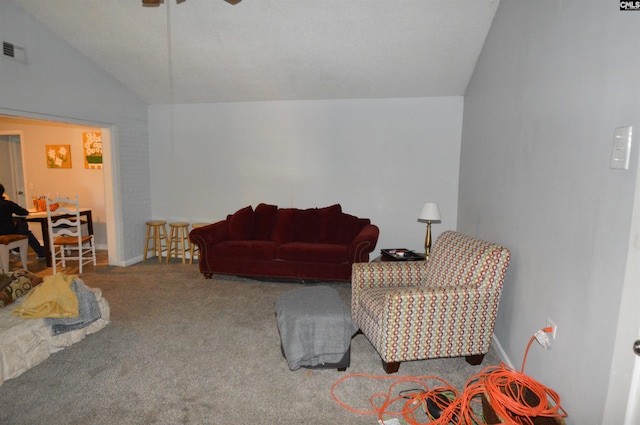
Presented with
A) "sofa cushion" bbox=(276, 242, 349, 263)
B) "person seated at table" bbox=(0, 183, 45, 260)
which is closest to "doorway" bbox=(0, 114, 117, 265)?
"person seated at table" bbox=(0, 183, 45, 260)

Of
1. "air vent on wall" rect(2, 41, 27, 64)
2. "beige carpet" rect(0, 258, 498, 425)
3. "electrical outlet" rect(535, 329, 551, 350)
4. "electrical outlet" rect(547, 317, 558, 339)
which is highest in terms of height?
"air vent on wall" rect(2, 41, 27, 64)

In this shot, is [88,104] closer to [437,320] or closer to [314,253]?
[314,253]

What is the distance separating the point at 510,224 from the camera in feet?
8.96

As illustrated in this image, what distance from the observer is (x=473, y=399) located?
2309mm

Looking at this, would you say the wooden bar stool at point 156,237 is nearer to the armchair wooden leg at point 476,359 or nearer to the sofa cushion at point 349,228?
the sofa cushion at point 349,228

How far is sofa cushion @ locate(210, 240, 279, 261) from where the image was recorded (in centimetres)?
454

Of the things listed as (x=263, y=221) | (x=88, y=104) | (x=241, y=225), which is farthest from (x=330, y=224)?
(x=88, y=104)

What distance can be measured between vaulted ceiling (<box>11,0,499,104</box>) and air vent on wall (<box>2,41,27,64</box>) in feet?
1.40

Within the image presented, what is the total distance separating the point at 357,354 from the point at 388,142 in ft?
9.85

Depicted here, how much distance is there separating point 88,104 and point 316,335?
13.2 ft

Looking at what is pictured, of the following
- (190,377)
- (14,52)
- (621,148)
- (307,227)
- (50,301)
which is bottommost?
(190,377)

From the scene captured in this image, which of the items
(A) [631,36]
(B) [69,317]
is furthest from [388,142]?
(B) [69,317]

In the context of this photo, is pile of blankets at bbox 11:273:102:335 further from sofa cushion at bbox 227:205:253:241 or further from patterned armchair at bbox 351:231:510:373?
patterned armchair at bbox 351:231:510:373

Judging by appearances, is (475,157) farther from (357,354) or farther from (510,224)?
(357,354)
